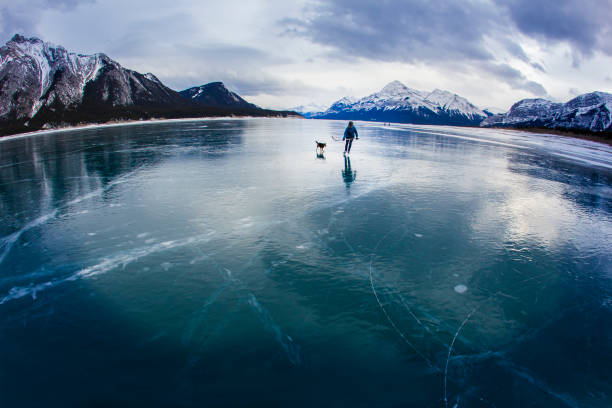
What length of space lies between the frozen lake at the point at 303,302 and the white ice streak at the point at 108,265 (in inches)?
1.6

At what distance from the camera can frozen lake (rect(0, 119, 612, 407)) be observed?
402cm

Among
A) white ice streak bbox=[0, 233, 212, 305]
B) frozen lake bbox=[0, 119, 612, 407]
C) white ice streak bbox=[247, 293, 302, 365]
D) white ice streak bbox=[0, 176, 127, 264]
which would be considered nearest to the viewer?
frozen lake bbox=[0, 119, 612, 407]

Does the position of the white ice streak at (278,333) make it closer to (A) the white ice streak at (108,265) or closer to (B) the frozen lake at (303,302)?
(B) the frozen lake at (303,302)

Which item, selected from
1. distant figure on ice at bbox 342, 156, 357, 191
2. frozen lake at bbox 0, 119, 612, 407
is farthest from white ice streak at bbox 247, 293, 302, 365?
distant figure on ice at bbox 342, 156, 357, 191

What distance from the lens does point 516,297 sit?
5793mm

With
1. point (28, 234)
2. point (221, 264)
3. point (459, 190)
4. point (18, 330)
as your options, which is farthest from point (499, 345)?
point (28, 234)

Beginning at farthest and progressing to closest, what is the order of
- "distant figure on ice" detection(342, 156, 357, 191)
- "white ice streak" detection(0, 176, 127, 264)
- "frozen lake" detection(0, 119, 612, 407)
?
1. "distant figure on ice" detection(342, 156, 357, 191)
2. "white ice streak" detection(0, 176, 127, 264)
3. "frozen lake" detection(0, 119, 612, 407)

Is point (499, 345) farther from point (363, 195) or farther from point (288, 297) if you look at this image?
point (363, 195)

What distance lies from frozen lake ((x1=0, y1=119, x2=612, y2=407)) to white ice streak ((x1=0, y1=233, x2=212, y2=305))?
0.14ft

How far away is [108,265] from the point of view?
6.76 meters

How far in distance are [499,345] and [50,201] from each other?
14139 mm

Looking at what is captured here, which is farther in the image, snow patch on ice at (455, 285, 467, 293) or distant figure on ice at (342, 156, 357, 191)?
distant figure on ice at (342, 156, 357, 191)

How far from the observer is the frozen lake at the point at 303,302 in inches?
158

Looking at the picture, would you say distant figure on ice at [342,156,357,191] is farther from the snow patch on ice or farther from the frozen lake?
the snow patch on ice
